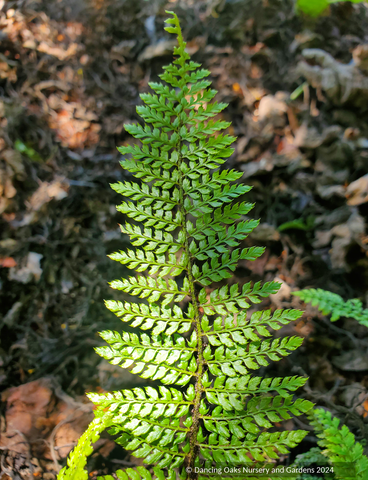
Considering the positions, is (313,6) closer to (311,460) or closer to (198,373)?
(198,373)

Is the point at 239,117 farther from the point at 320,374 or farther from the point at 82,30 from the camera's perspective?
the point at 320,374

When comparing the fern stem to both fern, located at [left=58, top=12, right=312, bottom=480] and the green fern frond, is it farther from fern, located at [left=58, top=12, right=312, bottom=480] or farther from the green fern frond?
the green fern frond

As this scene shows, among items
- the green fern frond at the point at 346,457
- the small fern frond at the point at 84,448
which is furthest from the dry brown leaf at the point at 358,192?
the small fern frond at the point at 84,448

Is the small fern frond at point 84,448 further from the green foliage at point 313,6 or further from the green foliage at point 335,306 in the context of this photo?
the green foliage at point 313,6

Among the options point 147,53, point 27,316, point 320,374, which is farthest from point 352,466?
point 147,53

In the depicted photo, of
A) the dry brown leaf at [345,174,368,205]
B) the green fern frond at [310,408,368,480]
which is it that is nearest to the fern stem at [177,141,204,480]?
the green fern frond at [310,408,368,480]
